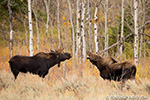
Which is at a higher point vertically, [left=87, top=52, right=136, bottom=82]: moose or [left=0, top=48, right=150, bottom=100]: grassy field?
[left=87, top=52, right=136, bottom=82]: moose

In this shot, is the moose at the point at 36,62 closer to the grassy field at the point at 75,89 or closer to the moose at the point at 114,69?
the grassy field at the point at 75,89

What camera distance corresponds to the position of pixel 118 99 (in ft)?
17.7

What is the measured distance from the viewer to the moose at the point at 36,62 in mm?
8297

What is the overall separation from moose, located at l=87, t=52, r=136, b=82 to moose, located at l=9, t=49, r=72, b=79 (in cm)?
171

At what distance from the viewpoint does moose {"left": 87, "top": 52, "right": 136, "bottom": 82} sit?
268 inches

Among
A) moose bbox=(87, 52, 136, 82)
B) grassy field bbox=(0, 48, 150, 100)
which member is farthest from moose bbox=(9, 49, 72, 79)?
moose bbox=(87, 52, 136, 82)

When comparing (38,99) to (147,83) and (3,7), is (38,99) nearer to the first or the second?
(147,83)

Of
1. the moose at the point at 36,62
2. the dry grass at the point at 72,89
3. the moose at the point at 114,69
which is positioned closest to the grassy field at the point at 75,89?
the dry grass at the point at 72,89

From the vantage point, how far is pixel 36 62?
8.58 m

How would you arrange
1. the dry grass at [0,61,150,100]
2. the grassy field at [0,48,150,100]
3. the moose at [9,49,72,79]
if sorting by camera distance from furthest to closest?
the moose at [9,49,72,79] < the dry grass at [0,61,150,100] < the grassy field at [0,48,150,100]

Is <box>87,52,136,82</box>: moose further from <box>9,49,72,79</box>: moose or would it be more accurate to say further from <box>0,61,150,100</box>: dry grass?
<box>9,49,72,79</box>: moose

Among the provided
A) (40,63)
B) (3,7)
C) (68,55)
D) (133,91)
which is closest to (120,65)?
(133,91)

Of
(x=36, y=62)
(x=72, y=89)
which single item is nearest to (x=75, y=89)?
(x=72, y=89)

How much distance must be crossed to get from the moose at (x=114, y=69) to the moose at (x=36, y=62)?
5.60 feet
